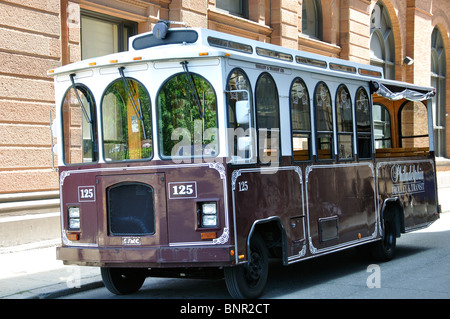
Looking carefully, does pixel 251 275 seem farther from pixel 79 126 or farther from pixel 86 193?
pixel 79 126

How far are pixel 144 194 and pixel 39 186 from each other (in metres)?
5.76

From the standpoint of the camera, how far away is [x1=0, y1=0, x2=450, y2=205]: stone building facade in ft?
41.8

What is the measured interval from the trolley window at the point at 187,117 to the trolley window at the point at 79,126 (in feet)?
3.40

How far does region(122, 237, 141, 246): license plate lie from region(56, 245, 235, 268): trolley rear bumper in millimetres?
60

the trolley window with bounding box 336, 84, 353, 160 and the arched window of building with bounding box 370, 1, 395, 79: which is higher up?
the arched window of building with bounding box 370, 1, 395, 79

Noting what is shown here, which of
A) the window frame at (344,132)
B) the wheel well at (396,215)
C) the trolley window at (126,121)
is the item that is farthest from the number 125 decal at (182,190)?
the wheel well at (396,215)

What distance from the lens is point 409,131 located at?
13.4 meters

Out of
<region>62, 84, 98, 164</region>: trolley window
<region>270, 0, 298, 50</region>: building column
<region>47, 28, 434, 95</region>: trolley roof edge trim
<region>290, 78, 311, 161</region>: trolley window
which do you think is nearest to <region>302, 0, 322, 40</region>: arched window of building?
<region>270, 0, 298, 50</region>: building column

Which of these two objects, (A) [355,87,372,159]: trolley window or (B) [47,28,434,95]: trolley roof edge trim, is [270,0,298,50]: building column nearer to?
(A) [355,87,372,159]: trolley window

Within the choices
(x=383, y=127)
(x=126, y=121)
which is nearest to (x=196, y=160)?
(x=126, y=121)

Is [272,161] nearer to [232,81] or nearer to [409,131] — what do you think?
[232,81]

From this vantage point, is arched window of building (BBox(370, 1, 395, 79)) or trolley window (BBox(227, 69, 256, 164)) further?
arched window of building (BBox(370, 1, 395, 79))

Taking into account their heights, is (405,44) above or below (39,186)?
above
